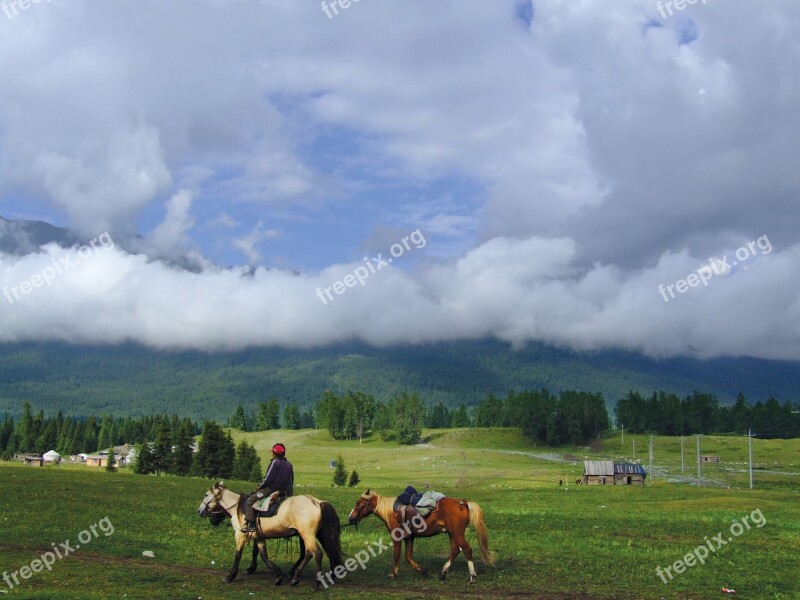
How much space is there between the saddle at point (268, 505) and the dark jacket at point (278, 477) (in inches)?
16.3

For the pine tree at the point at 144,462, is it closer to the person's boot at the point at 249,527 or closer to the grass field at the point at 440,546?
the grass field at the point at 440,546

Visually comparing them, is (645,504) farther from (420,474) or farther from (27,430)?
(27,430)

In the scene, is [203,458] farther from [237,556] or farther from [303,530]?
[303,530]

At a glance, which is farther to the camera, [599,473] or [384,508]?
[599,473]

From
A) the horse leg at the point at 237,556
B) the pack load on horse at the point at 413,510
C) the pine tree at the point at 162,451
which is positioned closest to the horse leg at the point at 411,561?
the pack load on horse at the point at 413,510

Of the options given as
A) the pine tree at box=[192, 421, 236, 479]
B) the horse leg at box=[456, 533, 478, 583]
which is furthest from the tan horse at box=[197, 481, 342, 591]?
the pine tree at box=[192, 421, 236, 479]

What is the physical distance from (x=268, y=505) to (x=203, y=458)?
7381 centimetres

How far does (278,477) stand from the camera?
848 inches

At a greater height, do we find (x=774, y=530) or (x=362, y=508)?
(x=362, y=508)

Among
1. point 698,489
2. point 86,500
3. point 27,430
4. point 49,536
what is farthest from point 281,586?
point 27,430

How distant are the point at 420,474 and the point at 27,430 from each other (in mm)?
124085

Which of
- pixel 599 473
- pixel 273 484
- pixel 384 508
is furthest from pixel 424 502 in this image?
pixel 599 473

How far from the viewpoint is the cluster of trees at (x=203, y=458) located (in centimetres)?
8938

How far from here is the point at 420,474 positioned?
11875cm
